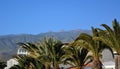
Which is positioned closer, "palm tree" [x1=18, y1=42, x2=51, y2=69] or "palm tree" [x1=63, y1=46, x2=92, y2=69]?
"palm tree" [x1=63, y1=46, x2=92, y2=69]

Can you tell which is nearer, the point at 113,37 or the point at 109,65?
the point at 113,37

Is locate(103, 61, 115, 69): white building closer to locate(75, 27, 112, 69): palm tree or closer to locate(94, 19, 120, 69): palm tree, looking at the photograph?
locate(75, 27, 112, 69): palm tree

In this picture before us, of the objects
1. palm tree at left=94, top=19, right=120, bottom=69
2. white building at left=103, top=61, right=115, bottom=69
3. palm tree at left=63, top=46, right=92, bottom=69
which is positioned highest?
palm tree at left=94, top=19, right=120, bottom=69

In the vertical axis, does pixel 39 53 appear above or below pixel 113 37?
below

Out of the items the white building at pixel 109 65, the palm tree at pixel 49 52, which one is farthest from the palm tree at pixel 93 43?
the white building at pixel 109 65

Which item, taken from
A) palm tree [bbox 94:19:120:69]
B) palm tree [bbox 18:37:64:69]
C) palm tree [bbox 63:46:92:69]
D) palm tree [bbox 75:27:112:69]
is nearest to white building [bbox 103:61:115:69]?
palm tree [bbox 63:46:92:69]

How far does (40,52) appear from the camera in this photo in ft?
161

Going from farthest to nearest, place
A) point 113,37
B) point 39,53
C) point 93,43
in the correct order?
point 39,53, point 93,43, point 113,37

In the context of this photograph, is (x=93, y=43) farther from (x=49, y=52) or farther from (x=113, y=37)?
(x=49, y=52)

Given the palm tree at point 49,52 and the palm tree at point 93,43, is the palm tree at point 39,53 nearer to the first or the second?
the palm tree at point 49,52

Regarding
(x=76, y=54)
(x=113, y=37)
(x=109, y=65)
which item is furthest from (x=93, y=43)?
(x=109, y=65)

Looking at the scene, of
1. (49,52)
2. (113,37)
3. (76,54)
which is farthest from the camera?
(49,52)

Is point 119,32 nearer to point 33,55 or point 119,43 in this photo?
point 119,43

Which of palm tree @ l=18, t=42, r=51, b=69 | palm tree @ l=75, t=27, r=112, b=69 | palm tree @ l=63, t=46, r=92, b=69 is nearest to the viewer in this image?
palm tree @ l=75, t=27, r=112, b=69
